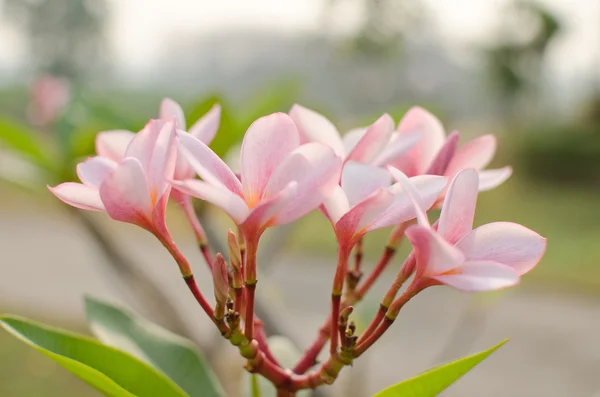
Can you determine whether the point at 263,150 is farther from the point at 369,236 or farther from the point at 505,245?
the point at 369,236

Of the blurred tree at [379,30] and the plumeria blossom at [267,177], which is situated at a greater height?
the plumeria blossom at [267,177]

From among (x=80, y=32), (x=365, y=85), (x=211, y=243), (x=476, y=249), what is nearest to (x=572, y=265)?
(x=211, y=243)

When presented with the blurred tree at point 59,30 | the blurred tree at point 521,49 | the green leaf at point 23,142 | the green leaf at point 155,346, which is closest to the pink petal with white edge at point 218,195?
the green leaf at point 155,346

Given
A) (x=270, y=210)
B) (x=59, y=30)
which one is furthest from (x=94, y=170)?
(x=59, y=30)

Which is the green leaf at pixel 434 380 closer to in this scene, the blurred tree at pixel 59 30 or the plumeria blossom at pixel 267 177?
the plumeria blossom at pixel 267 177

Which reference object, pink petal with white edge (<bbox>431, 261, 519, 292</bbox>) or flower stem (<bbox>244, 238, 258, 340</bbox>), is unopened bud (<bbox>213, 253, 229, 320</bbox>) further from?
pink petal with white edge (<bbox>431, 261, 519, 292</bbox>)

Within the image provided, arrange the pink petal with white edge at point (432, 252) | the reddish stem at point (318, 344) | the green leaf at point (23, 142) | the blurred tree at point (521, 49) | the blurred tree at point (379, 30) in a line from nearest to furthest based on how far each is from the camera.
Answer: the pink petal with white edge at point (432, 252)
the reddish stem at point (318, 344)
the green leaf at point (23, 142)
the blurred tree at point (521, 49)
the blurred tree at point (379, 30)

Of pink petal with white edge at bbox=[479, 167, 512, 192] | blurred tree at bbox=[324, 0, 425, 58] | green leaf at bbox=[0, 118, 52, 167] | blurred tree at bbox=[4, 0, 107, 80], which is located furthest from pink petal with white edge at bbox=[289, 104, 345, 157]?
blurred tree at bbox=[4, 0, 107, 80]
